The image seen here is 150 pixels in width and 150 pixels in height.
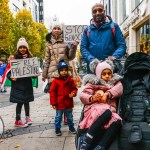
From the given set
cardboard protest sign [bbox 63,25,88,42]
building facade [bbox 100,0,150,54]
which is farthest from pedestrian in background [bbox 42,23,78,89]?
building facade [bbox 100,0,150,54]

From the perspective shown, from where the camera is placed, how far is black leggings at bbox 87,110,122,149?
3564 mm

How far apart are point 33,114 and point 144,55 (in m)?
4.50

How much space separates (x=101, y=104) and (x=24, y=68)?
2866mm

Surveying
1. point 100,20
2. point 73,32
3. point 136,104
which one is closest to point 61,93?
point 100,20

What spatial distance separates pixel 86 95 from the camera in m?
4.16

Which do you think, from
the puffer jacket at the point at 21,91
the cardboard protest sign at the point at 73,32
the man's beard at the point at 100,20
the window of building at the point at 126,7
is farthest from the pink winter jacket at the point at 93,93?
the window of building at the point at 126,7

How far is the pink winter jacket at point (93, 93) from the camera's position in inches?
151

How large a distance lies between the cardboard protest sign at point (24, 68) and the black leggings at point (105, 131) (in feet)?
10.3

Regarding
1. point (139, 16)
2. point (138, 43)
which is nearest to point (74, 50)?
point (139, 16)

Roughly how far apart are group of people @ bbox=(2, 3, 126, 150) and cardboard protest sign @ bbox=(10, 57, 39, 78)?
101 mm

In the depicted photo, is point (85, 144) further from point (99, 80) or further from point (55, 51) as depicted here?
point (55, 51)

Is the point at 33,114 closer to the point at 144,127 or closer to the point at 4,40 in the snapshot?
the point at 144,127

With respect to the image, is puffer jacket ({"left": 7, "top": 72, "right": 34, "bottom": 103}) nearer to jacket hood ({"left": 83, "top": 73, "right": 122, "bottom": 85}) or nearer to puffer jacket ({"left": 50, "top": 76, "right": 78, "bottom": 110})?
puffer jacket ({"left": 50, "top": 76, "right": 78, "bottom": 110})

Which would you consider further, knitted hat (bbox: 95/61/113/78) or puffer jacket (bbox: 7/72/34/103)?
puffer jacket (bbox: 7/72/34/103)
